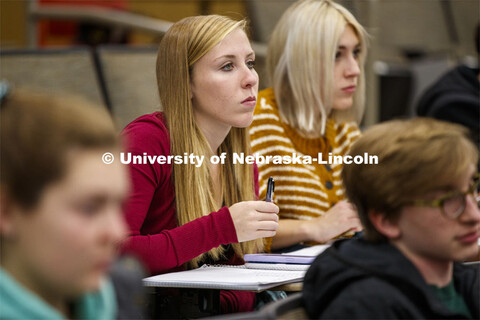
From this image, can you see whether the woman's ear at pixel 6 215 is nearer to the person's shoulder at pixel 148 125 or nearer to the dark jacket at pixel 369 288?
the dark jacket at pixel 369 288

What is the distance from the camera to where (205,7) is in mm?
6930

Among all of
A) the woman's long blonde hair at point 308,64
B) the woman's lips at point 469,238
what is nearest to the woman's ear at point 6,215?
the woman's lips at point 469,238

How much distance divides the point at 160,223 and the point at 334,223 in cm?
72

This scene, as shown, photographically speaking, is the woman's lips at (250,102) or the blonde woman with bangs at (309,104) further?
the blonde woman with bangs at (309,104)

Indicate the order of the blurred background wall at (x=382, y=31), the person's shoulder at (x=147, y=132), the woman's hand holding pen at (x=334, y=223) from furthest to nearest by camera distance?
1. the blurred background wall at (x=382, y=31)
2. the woman's hand holding pen at (x=334, y=223)
3. the person's shoulder at (x=147, y=132)

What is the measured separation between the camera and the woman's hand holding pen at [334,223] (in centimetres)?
260

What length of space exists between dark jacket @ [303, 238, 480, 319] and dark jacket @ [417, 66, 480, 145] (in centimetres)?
254

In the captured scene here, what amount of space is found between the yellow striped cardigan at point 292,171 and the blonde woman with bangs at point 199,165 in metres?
0.38

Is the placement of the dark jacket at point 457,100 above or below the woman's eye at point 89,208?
above

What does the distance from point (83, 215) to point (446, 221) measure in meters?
0.71

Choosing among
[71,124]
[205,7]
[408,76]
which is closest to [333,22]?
[71,124]

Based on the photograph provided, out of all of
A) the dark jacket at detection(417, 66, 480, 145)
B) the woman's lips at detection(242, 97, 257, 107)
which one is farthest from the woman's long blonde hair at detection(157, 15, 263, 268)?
the dark jacket at detection(417, 66, 480, 145)

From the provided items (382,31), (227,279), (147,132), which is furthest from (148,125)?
(382,31)

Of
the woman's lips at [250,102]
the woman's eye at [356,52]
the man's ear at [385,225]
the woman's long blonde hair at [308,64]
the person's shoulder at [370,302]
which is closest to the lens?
the person's shoulder at [370,302]
